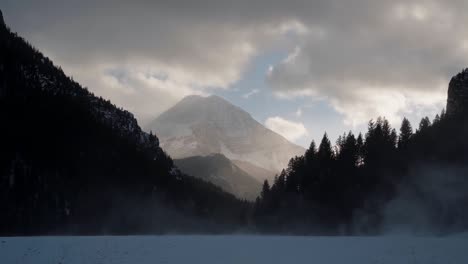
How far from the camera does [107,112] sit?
138500 millimetres

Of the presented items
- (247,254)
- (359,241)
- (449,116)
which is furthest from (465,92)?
(247,254)

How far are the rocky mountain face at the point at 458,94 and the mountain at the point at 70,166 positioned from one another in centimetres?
6818

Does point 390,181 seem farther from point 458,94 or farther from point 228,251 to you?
point 228,251

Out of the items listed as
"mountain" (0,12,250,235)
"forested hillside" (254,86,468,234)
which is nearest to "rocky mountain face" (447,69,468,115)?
"forested hillside" (254,86,468,234)

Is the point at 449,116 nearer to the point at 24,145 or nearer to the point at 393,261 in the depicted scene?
the point at 393,261

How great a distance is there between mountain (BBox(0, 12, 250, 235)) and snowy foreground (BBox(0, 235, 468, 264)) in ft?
162

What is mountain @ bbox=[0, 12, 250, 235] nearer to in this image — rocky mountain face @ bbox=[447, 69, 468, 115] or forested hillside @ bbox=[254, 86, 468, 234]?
forested hillside @ bbox=[254, 86, 468, 234]

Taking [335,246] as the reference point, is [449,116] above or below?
above

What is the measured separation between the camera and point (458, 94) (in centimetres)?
6625

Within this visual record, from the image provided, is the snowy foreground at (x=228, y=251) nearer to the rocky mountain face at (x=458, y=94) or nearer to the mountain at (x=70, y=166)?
the rocky mountain face at (x=458, y=94)

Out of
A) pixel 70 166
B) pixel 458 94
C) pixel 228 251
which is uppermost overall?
pixel 458 94

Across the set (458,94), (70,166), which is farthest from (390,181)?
(70,166)

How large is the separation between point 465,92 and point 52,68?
318 feet

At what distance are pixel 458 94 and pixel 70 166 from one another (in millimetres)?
75490
